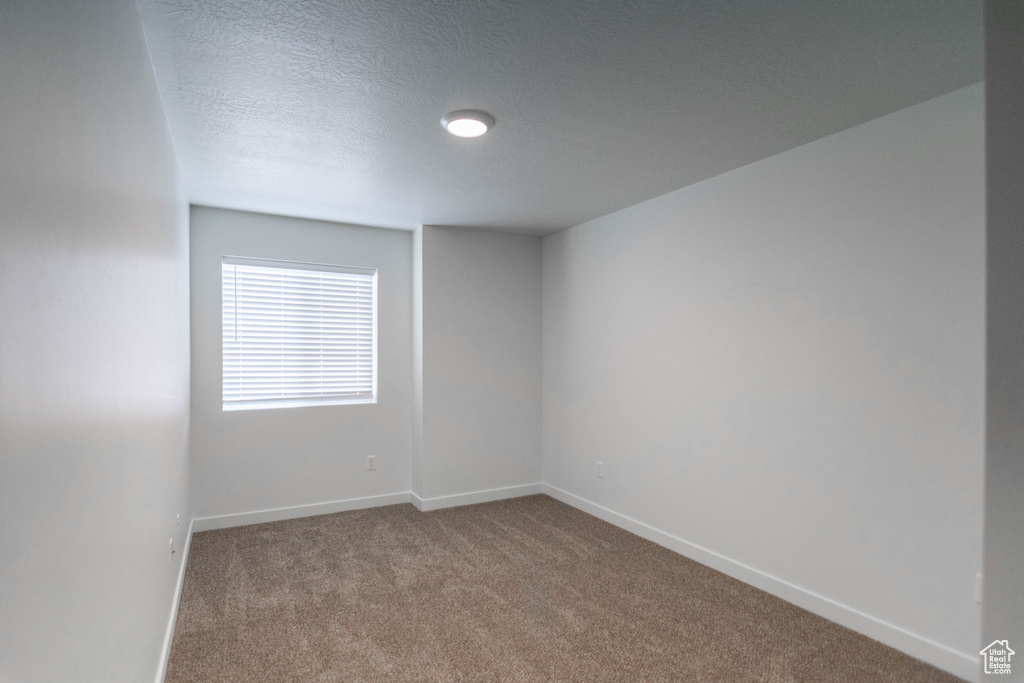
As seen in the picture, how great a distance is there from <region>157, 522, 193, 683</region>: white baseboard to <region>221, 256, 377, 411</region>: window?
113 centimetres

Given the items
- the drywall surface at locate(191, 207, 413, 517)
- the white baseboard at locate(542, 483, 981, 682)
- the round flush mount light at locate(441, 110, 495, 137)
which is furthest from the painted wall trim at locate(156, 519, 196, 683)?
the white baseboard at locate(542, 483, 981, 682)

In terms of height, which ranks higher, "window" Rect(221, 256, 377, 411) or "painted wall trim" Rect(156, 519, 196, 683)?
"window" Rect(221, 256, 377, 411)

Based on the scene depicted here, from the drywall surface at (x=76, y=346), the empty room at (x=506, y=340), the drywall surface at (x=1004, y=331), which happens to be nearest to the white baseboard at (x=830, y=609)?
the empty room at (x=506, y=340)

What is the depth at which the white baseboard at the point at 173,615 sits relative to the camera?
232cm

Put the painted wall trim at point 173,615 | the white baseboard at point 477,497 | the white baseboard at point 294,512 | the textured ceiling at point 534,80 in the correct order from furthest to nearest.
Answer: the white baseboard at point 477,497 → the white baseboard at point 294,512 → the painted wall trim at point 173,615 → the textured ceiling at point 534,80

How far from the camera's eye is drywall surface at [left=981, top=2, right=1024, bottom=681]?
1124 millimetres

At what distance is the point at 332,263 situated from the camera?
470cm

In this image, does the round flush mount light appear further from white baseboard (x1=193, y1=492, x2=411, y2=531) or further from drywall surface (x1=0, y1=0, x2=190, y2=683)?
white baseboard (x1=193, y1=492, x2=411, y2=531)

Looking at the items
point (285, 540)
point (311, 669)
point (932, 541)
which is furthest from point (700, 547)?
point (285, 540)

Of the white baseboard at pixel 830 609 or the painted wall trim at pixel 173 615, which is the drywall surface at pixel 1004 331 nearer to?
the white baseboard at pixel 830 609

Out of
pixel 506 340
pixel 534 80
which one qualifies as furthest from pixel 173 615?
pixel 506 340

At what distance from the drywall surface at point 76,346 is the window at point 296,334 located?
2.46 metres

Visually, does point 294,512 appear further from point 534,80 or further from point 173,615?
point 534,80

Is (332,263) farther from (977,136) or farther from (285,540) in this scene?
(977,136)
